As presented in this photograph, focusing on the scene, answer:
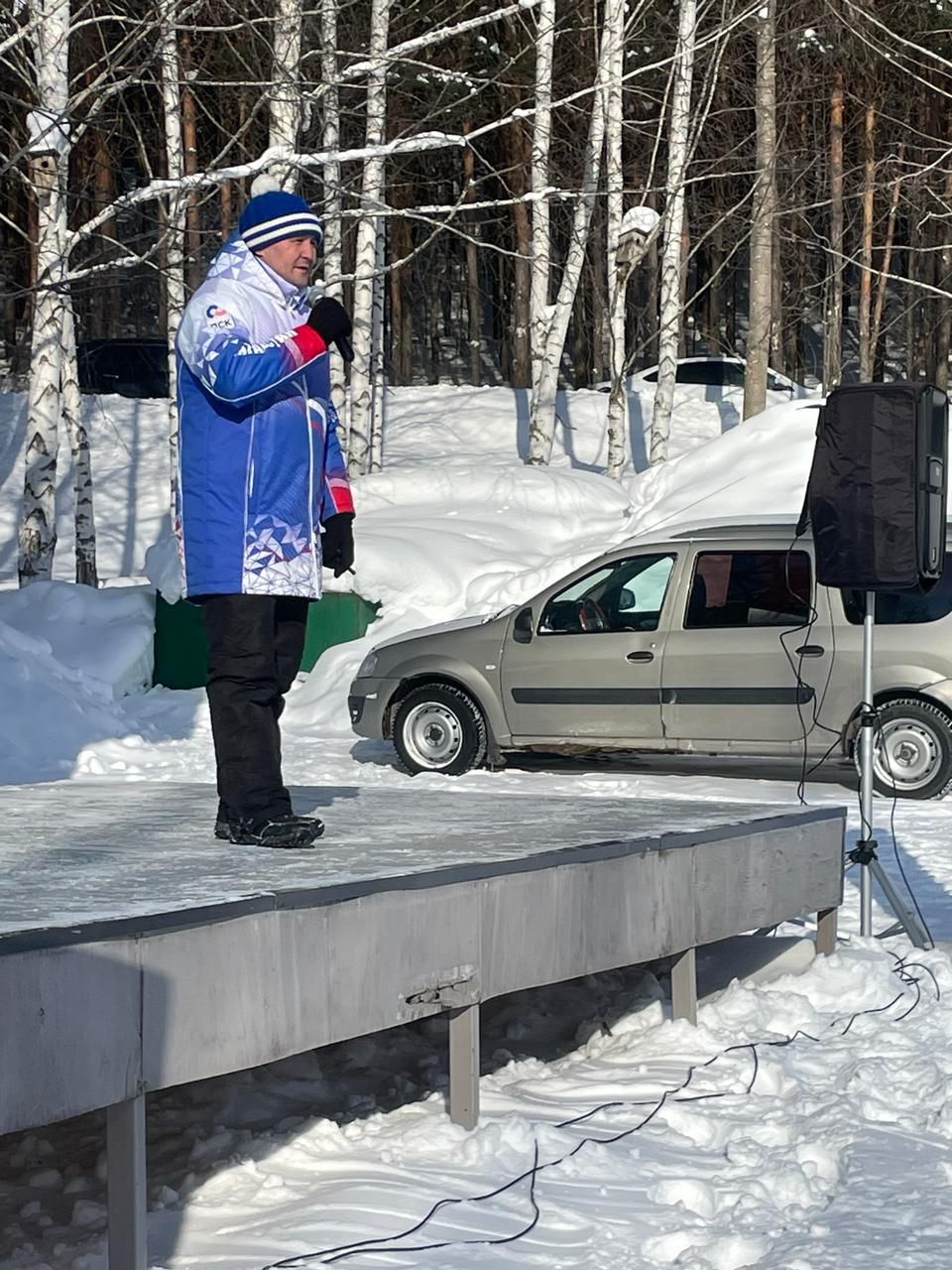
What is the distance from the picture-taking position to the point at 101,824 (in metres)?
5.84

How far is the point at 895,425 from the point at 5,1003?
4.87 meters

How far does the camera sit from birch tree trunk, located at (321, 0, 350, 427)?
44.1ft

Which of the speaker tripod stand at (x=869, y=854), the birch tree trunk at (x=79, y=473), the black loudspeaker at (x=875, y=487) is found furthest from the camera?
the birch tree trunk at (x=79, y=473)

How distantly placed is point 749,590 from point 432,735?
2.47 m

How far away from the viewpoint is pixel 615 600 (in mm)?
12352

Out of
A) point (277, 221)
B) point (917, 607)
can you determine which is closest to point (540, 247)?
point (917, 607)

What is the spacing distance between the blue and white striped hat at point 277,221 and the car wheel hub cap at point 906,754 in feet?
→ 23.6

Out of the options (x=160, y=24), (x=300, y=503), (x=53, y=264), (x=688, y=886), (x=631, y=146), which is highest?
(x=631, y=146)

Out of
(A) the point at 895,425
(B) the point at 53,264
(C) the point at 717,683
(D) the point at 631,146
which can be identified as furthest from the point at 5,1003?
(D) the point at 631,146

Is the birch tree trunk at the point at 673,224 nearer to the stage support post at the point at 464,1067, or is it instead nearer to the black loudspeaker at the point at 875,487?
the black loudspeaker at the point at 875,487

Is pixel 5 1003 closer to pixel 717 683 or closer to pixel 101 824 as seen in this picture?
pixel 101 824

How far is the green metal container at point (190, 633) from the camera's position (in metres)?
16.4

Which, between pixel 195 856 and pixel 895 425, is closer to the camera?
pixel 195 856

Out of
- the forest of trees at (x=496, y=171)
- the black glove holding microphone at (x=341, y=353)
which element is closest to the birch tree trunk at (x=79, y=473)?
the forest of trees at (x=496, y=171)
